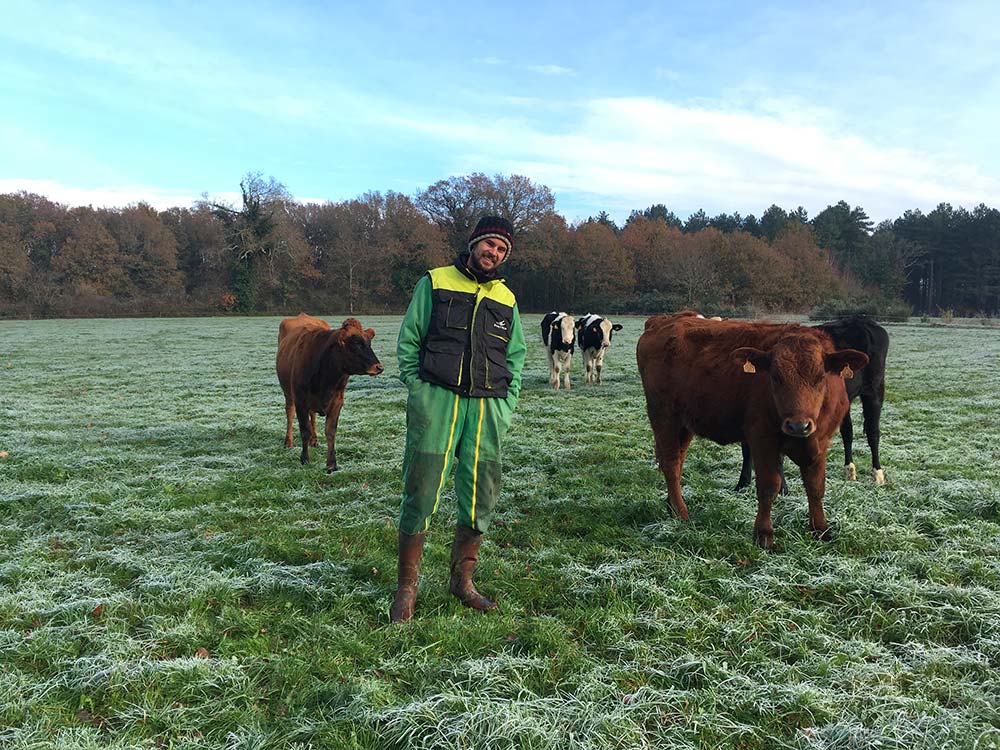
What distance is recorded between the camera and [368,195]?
228 ft

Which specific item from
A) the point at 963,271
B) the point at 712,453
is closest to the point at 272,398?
the point at 712,453

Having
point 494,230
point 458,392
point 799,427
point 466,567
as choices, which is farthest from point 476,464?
point 799,427

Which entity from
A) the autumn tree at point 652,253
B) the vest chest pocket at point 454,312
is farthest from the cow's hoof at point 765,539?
the autumn tree at point 652,253

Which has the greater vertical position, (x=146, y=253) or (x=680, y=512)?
(x=146, y=253)

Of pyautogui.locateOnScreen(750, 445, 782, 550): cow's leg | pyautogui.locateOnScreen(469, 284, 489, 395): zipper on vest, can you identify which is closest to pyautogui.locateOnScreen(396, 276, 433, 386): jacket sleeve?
pyautogui.locateOnScreen(469, 284, 489, 395): zipper on vest

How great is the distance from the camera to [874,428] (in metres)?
6.56

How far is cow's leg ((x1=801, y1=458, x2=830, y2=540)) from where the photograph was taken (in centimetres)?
484

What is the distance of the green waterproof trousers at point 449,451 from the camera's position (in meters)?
3.69

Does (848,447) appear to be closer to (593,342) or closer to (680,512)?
(680,512)

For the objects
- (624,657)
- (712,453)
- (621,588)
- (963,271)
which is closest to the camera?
(624,657)

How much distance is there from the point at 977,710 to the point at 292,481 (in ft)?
20.9

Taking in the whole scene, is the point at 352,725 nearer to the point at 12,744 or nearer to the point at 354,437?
the point at 12,744

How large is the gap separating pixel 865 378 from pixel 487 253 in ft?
16.5

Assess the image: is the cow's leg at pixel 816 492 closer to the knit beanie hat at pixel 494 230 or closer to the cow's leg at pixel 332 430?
the knit beanie hat at pixel 494 230
